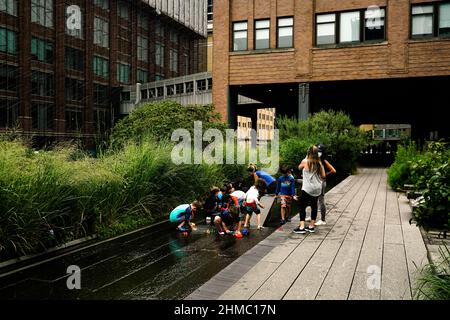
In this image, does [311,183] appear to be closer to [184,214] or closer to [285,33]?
[184,214]

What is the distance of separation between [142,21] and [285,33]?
4391 centimetres

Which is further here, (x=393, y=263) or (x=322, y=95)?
(x=322, y=95)

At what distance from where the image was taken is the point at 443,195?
581 cm

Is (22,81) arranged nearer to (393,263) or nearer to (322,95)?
(322,95)

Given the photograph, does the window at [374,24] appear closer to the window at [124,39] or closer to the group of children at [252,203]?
the group of children at [252,203]

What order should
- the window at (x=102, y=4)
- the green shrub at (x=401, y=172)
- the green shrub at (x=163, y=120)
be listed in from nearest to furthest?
1. the green shrub at (x=401, y=172)
2. the green shrub at (x=163, y=120)
3. the window at (x=102, y=4)

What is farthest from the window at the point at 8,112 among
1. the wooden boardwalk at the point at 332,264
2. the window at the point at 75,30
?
the wooden boardwalk at the point at 332,264

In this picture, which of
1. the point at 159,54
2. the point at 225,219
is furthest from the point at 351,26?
the point at 159,54

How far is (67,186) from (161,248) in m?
2.14

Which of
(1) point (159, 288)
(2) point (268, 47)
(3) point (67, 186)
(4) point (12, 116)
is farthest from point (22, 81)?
(1) point (159, 288)

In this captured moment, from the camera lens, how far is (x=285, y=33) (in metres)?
28.8

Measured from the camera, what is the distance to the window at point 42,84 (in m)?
47.3

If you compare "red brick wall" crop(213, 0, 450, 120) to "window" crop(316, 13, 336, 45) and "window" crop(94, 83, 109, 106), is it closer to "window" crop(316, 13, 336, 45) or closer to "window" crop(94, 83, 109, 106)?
"window" crop(316, 13, 336, 45)
